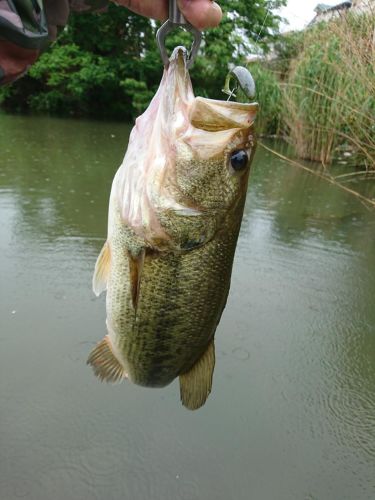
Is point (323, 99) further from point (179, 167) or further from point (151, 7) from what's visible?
point (179, 167)

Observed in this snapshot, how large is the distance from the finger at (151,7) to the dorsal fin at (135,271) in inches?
34.5

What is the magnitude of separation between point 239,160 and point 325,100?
8144mm

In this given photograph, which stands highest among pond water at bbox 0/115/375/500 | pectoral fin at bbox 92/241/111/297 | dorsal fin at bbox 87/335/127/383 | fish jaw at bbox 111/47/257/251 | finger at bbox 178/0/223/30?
finger at bbox 178/0/223/30

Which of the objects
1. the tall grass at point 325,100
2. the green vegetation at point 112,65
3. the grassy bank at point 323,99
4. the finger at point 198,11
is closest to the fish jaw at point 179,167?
the finger at point 198,11

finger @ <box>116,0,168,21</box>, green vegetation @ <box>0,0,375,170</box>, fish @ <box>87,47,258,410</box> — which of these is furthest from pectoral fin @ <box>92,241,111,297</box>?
green vegetation @ <box>0,0,375,170</box>

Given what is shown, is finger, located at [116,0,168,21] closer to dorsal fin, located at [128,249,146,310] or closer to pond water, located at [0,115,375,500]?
dorsal fin, located at [128,249,146,310]

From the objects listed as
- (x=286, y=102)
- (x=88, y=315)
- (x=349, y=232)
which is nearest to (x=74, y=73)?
(x=286, y=102)

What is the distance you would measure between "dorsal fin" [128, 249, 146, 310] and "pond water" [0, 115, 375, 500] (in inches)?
46.3

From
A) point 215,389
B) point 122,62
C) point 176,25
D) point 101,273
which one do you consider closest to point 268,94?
point 122,62

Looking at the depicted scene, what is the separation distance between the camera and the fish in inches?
53.9

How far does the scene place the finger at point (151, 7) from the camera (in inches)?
65.4

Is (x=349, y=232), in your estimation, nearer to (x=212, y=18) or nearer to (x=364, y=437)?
(x=364, y=437)

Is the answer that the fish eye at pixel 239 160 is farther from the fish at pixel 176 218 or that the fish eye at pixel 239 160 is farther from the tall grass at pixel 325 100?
the tall grass at pixel 325 100

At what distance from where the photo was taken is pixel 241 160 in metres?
1.41
